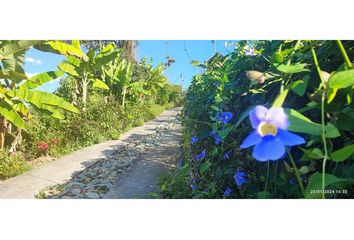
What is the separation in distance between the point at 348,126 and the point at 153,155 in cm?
120

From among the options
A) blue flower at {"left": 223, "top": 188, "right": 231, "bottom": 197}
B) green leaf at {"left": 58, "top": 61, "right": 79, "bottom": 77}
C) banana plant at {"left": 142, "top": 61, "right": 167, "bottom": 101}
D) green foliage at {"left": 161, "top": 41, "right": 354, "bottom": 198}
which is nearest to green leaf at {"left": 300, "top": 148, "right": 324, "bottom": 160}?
green foliage at {"left": 161, "top": 41, "right": 354, "bottom": 198}

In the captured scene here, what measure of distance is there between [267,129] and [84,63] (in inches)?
47.1

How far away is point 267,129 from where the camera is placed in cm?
50

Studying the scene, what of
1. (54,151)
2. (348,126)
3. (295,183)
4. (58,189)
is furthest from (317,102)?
(54,151)

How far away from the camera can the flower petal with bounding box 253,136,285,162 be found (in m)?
0.47

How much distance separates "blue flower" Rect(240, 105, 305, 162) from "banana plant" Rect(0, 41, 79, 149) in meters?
1.14

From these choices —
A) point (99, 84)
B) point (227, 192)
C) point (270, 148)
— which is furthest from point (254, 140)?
point (99, 84)

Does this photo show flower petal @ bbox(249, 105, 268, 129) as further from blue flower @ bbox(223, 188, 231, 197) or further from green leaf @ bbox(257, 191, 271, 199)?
blue flower @ bbox(223, 188, 231, 197)

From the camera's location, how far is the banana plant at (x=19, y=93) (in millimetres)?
1435

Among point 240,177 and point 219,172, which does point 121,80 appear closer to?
point 219,172

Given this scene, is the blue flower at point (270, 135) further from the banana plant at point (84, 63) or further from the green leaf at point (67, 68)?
the green leaf at point (67, 68)
